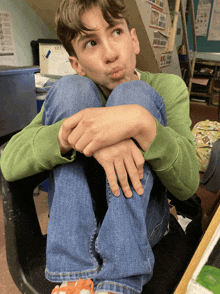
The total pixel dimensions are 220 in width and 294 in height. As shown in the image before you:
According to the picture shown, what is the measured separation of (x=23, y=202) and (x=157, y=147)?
36 centimetres

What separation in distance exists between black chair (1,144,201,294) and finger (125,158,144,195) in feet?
0.80

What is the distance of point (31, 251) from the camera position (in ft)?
1.85

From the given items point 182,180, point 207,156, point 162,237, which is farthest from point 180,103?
point 207,156

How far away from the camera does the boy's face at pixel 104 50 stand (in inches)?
23.5

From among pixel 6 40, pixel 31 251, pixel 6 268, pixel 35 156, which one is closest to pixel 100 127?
pixel 35 156

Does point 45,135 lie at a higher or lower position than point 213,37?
lower

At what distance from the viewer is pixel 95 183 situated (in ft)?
1.81

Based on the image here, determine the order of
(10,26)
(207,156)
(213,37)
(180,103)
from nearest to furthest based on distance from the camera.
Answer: (180,103) → (207,156) → (10,26) → (213,37)

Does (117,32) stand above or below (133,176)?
above

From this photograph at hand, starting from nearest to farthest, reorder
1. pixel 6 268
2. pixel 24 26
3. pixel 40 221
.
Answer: pixel 6 268 → pixel 40 221 → pixel 24 26

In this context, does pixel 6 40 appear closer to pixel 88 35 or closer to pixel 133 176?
pixel 88 35

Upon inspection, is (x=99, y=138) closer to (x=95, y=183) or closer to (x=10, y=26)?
(x=95, y=183)

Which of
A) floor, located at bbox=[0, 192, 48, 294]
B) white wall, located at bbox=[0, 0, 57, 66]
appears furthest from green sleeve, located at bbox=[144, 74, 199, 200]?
→ white wall, located at bbox=[0, 0, 57, 66]

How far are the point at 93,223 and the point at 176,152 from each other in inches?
9.6
